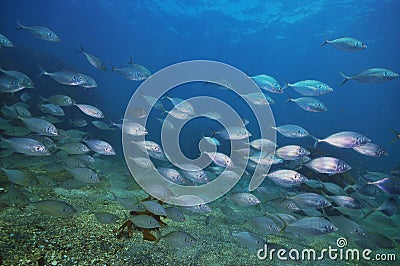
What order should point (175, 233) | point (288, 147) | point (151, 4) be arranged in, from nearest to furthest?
point (175, 233) → point (288, 147) → point (151, 4)

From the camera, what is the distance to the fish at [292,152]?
16.6ft

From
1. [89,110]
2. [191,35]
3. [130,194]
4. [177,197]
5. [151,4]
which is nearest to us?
[177,197]

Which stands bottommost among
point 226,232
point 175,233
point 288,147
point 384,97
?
point 226,232

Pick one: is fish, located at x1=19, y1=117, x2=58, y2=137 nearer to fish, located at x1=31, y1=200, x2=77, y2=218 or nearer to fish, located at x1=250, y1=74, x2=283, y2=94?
fish, located at x1=31, y1=200, x2=77, y2=218

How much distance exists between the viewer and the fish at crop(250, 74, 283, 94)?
19.7 feet

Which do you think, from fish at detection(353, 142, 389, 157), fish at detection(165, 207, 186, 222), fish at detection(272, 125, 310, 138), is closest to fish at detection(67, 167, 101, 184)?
fish at detection(165, 207, 186, 222)

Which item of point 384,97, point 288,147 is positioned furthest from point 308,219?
point 384,97

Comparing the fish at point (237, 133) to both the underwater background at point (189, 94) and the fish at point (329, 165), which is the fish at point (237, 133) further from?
the fish at point (329, 165)

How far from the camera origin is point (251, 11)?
30953 mm

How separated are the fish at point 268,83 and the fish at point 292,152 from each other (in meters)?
1.59

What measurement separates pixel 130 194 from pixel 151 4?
33348 millimetres

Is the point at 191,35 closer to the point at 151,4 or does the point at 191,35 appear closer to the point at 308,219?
the point at 151,4

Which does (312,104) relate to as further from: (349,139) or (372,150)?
(372,150)

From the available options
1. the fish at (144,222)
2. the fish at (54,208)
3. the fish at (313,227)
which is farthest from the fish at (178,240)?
the fish at (313,227)
